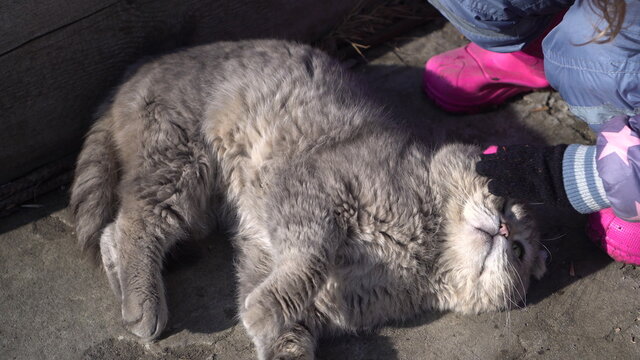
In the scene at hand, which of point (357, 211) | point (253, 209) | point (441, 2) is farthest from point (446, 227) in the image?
point (441, 2)

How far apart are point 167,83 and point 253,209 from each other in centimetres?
78

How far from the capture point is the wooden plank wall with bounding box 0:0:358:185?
9.52ft

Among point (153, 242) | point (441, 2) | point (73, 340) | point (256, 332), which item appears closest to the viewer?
point (256, 332)

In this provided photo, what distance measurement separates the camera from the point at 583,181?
2803 mm

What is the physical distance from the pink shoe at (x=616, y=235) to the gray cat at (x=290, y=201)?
1.34ft

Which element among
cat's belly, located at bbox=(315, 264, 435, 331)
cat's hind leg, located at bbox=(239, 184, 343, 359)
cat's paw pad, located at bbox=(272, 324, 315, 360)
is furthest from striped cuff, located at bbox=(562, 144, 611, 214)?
cat's paw pad, located at bbox=(272, 324, 315, 360)

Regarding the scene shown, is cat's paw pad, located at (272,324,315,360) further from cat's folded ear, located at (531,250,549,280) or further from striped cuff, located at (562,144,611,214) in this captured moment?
striped cuff, located at (562,144,611,214)

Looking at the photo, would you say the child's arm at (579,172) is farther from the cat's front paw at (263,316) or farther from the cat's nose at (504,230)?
the cat's front paw at (263,316)

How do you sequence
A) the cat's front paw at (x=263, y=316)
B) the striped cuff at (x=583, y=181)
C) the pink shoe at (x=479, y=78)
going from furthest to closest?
the pink shoe at (x=479, y=78) → the striped cuff at (x=583, y=181) → the cat's front paw at (x=263, y=316)

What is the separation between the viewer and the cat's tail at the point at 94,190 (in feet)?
9.77

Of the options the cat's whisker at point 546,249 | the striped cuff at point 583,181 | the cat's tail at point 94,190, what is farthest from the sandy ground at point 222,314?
the striped cuff at point 583,181

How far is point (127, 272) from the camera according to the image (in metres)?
2.83

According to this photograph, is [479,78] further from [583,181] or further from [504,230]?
Result: [504,230]

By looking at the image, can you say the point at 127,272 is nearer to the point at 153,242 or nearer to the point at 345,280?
the point at 153,242
